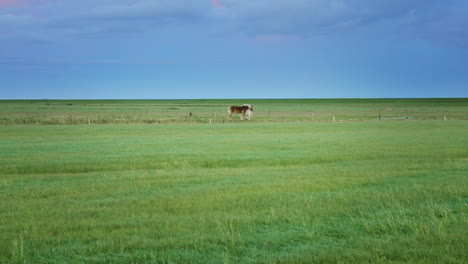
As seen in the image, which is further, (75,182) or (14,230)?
(75,182)

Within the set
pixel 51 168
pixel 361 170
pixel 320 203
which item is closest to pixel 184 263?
pixel 320 203

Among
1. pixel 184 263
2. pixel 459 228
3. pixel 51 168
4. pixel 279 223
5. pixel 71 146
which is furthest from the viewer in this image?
pixel 71 146

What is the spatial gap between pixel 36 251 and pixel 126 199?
4510mm

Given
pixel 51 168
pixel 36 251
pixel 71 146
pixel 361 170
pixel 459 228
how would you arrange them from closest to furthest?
pixel 36 251
pixel 459 228
pixel 361 170
pixel 51 168
pixel 71 146

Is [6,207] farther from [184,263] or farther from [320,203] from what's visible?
[320,203]

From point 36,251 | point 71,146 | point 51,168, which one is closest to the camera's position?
point 36,251

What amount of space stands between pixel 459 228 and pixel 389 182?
5.79m

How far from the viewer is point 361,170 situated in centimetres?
1773

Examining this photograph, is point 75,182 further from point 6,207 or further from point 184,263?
point 184,263

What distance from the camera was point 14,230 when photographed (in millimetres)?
9273

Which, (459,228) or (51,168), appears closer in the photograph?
(459,228)

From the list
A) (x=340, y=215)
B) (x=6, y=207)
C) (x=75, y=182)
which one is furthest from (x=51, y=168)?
(x=340, y=215)

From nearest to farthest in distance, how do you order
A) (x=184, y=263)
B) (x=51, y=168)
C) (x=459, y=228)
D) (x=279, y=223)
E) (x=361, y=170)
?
(x=184, y=263) < (x=459, y=228) < (x=279, y=223) < (x=361, y=170) < (x=51, y=168)

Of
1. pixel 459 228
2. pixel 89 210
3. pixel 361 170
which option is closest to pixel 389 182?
pixel 361 170
